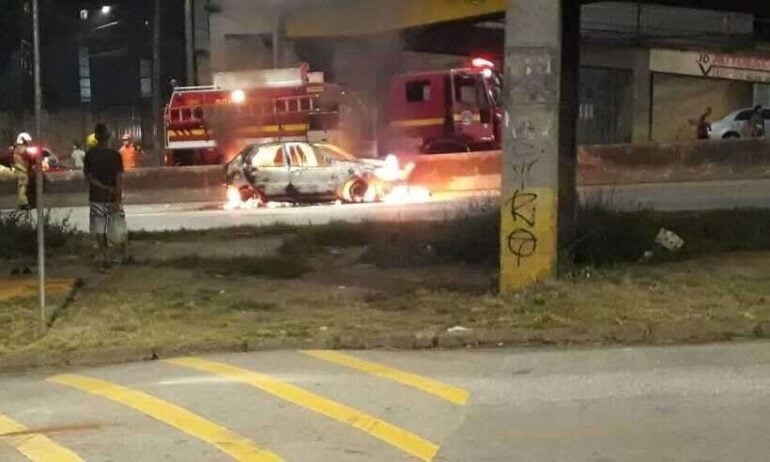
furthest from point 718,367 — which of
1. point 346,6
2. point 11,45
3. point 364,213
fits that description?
point 11,45

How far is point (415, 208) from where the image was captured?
1964 centimetres

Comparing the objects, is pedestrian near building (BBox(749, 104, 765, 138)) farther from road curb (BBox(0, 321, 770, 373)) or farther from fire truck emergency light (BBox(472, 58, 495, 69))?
road curb (BBox(0, 321, 770, 373))

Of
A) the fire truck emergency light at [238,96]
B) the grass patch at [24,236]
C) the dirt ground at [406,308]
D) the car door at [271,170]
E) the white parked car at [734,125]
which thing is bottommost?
the dirt ground at [406,308]

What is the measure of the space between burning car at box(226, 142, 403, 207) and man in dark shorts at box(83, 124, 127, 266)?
349 inches

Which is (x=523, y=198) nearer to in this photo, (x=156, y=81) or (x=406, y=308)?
(x=406, y=308)

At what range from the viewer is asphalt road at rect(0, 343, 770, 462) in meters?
5.93

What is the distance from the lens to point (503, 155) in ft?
35.1

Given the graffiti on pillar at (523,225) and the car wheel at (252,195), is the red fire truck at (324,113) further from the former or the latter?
the graffiti on pillar at (523,225)

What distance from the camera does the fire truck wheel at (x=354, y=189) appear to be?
21.8m

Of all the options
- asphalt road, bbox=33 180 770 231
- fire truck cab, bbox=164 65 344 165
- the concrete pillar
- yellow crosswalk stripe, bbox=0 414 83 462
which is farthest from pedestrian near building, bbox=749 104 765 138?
yellow crosswalk stripe, bbox=0 414 83 462

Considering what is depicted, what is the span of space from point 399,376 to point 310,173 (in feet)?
47.2

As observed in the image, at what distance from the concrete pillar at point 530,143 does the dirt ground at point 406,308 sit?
0.37 m

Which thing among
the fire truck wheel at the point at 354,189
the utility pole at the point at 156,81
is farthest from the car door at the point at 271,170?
the utility pole at the point at 156,81

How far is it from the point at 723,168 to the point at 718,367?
16.3 metres
